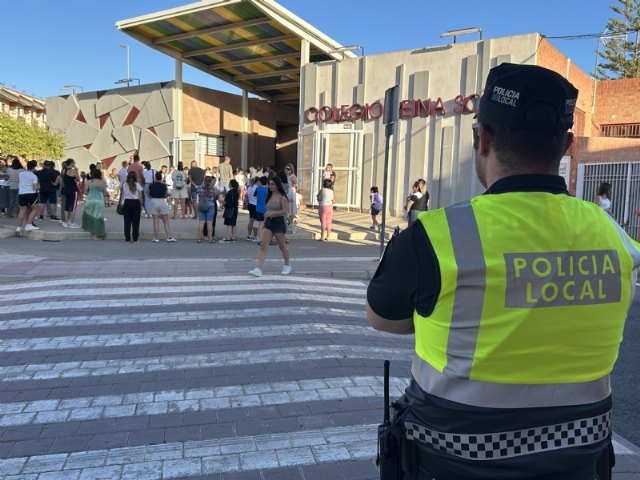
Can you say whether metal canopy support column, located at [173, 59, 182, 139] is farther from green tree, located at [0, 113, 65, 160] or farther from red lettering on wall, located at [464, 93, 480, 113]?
red lettering on wall, located at [464, 93, 480, 113]

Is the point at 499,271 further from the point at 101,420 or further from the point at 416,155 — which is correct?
the point at 416,155

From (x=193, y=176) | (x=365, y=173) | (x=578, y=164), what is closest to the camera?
(x=193, y=176)

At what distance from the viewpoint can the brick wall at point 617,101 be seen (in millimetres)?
22141

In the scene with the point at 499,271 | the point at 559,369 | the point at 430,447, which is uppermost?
the point at 499,271

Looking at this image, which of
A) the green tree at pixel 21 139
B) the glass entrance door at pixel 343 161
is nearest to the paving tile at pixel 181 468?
the glass entrance door at pixel 343 161

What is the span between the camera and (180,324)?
6105 millimetres

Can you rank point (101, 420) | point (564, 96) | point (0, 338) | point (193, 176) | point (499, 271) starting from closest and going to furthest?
point (499, 271), point (564, 96), point (101, 420), point (0, 338), point (193, 176)

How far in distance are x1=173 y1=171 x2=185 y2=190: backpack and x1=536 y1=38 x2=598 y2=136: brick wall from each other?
11609 mm

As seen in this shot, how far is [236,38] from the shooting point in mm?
23844

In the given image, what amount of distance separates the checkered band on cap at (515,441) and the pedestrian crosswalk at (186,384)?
1.84 m

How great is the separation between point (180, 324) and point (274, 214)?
3.28 meters

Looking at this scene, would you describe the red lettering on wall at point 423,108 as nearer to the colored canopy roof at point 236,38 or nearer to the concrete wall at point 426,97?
the concrete wall at point 426,97

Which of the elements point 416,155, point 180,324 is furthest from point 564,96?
point 416,155

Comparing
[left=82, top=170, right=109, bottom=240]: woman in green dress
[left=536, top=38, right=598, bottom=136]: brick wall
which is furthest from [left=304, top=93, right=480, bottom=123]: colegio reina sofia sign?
[left=82, top=170, right=109, bottom=240]: woman in green dress
